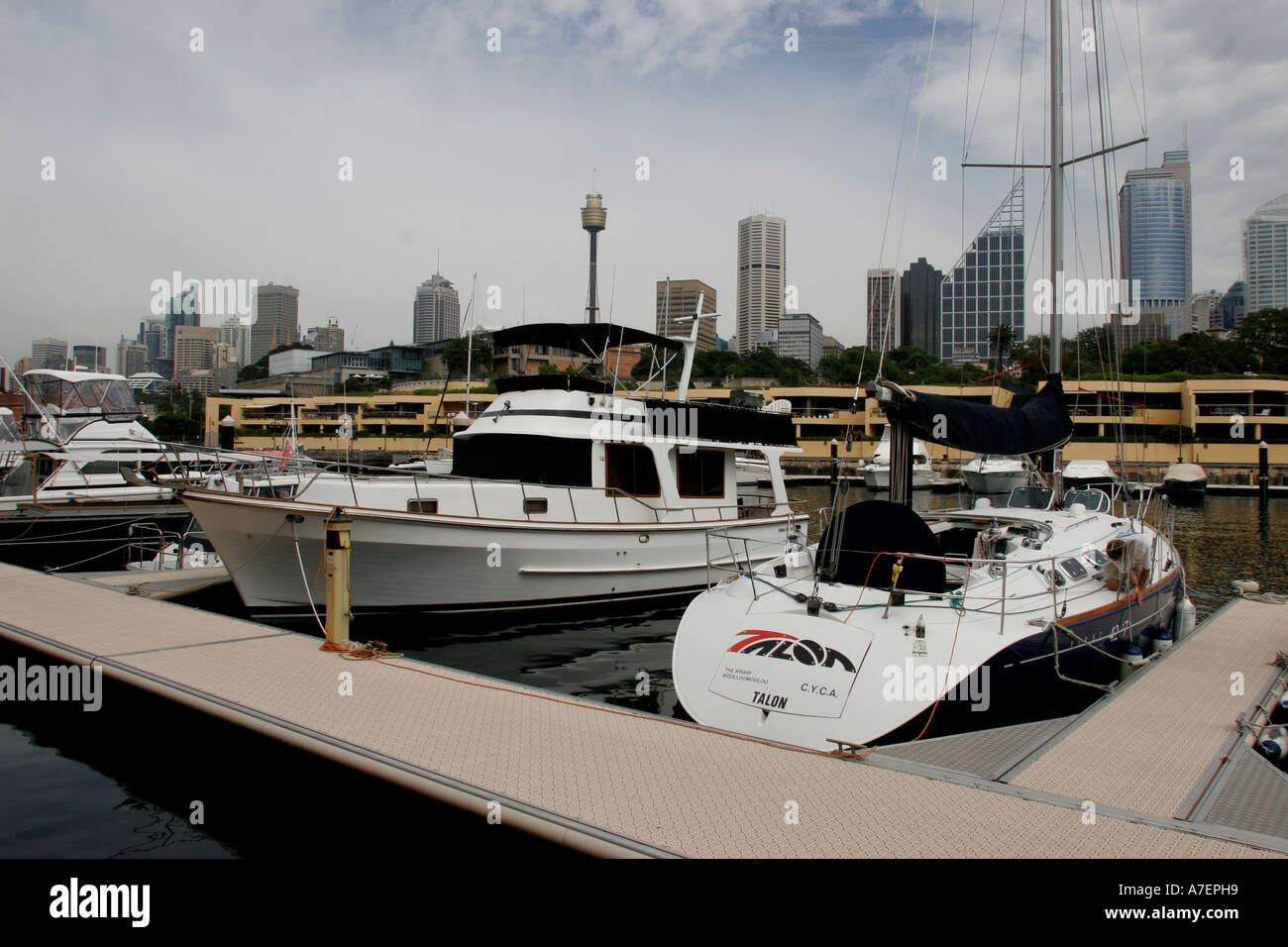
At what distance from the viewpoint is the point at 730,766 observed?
547 centimetres

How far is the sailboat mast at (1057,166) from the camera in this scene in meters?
13.5

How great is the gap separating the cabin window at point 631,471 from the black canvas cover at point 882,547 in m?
6.55

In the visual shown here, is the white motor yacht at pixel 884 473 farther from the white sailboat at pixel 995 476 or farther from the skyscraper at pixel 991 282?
the skyscraper at pixel 991 282

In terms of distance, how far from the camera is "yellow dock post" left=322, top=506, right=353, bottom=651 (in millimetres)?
8344

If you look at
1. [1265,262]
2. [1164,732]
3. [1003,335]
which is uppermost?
[1265,262]

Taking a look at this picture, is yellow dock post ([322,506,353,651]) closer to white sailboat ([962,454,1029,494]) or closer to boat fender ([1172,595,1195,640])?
boat fender ([1172,595,1195,640])

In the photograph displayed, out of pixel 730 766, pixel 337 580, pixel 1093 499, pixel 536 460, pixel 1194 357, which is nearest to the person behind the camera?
pixel 730 766

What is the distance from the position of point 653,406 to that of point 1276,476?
53.3 meters

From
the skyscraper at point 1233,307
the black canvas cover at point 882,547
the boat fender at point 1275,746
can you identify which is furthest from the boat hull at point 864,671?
the skyscraper at point 1233,307

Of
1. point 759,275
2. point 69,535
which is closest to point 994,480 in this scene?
point 69,535

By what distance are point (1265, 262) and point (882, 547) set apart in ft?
696

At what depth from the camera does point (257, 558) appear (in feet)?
38.8

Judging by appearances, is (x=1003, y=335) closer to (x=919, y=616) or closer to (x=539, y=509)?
(x=539, y=509)

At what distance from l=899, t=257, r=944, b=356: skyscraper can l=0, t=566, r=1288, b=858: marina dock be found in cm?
15687
